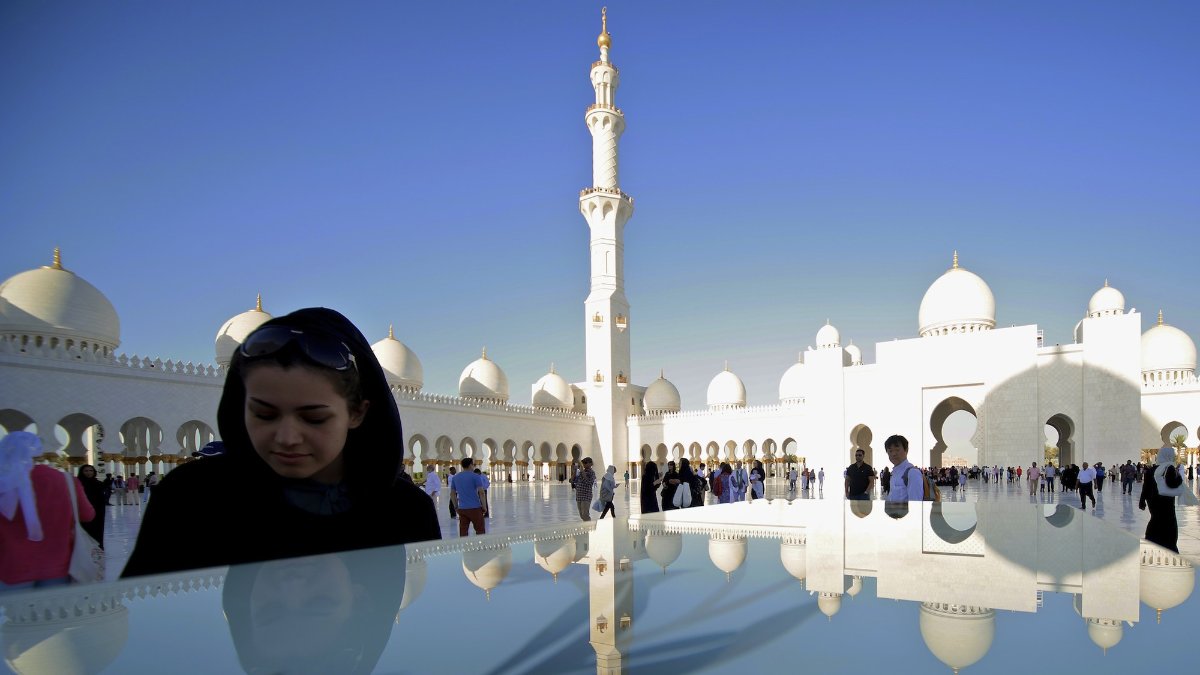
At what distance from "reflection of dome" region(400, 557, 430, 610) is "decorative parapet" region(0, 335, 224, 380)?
14560mm

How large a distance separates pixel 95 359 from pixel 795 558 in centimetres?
1583

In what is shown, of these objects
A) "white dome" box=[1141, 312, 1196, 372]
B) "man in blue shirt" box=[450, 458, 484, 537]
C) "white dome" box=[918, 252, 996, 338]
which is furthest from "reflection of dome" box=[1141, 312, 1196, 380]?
"man in blue shirt" box=[450, 458, 484, 537]

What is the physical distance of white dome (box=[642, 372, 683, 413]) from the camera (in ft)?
99.6

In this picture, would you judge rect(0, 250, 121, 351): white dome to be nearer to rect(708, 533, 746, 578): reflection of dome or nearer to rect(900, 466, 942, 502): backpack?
rect(900, 466, 942, 502): backpack

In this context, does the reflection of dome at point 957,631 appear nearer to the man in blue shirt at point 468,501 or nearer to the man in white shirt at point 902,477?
the man in white shirt at point 902,477

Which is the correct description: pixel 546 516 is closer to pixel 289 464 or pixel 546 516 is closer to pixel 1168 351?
pixel 289 464

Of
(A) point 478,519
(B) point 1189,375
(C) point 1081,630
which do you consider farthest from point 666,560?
(B) point 1189,375

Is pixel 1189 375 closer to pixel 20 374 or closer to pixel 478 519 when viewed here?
pixel 478 519

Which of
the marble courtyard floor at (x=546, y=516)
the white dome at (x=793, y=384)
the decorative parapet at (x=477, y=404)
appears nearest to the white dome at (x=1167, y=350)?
the marble courtyard floor at (x=546, y=516)

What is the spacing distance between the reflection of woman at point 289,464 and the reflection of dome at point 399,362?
22.7 meters

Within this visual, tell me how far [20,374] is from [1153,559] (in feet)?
52.2

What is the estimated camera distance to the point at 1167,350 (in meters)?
23.3

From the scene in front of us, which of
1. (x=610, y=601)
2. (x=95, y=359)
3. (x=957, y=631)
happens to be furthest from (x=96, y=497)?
(x=95, y=359)

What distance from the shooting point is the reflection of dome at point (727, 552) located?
1.84 meters
